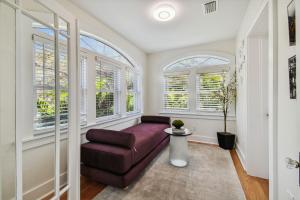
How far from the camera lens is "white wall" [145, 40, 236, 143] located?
3730mm

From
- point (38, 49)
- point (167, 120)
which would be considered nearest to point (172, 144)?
point (167, 120)

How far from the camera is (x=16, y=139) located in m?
0.97

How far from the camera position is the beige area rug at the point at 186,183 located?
5.83 ft

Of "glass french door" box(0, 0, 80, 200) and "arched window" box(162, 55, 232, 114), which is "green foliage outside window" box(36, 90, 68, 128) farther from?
"arched window" box(162, 55, 232, 114)

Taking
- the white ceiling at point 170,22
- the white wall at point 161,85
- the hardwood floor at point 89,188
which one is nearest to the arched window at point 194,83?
the white wall at point 161,85

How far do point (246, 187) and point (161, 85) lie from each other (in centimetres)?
323

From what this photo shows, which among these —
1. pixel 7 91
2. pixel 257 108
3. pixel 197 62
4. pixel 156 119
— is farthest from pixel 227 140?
pixel 7 91

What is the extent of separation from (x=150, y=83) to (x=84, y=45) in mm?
2531

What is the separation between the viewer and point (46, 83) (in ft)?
5.07

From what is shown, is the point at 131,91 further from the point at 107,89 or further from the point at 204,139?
the point at 204,139

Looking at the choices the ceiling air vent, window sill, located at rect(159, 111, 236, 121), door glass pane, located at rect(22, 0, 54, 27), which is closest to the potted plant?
window sill, located at rect(159, 111, 236, 121)

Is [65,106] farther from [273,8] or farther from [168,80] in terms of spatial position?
[168,80]

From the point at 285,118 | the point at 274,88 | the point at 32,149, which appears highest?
the point at 274,88

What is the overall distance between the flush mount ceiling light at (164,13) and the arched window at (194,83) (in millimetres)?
1879
